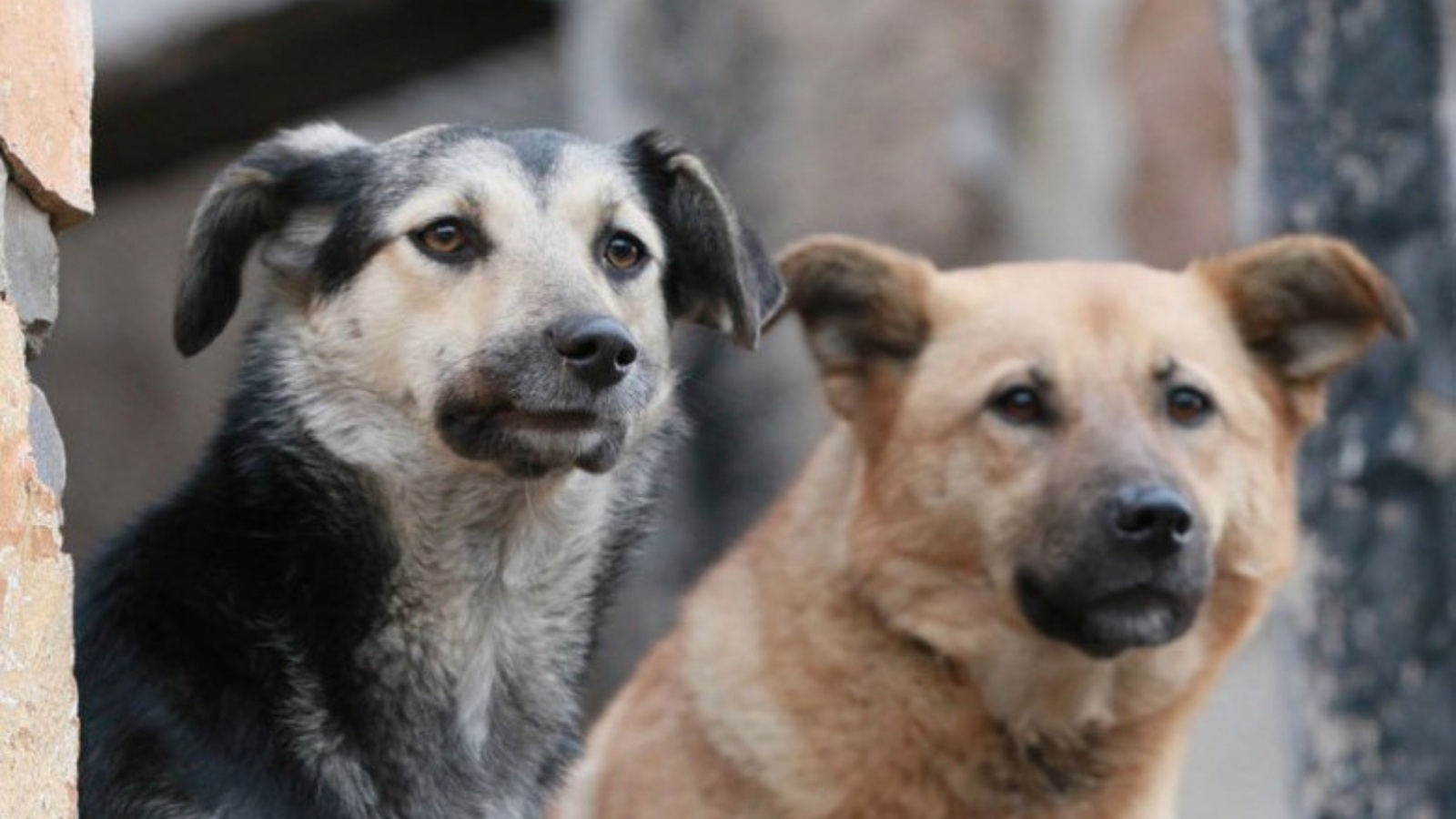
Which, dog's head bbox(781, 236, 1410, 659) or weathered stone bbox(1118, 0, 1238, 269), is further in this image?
weathered stone bbox(1118, 0, 1238, 269)

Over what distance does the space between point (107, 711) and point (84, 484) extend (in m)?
9.53

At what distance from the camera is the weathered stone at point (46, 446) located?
2916 millimetres

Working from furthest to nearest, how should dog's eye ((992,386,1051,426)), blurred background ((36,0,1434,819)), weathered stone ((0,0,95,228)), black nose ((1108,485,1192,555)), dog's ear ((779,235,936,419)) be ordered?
blurred background ((36,0,1434,819)) < dog's ear ((779,235,936,419)) < dog's eye ((992,386,1051,426)) < black nose ((1108,485,1192,555)) < weathered stone ((0,0,95,228))

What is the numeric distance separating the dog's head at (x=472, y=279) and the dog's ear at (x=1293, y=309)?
1.28m

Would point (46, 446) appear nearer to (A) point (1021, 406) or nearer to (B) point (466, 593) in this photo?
(B) point (466, 593)

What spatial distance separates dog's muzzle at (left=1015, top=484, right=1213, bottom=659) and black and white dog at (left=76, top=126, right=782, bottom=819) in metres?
0.76

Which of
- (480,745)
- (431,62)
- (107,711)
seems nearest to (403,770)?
(480,745)

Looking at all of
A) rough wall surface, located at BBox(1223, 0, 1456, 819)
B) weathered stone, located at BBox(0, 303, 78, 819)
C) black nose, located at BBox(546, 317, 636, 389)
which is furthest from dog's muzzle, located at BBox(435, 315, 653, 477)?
rough wall surface, located at BBox(1223, 0, 1456, 819)

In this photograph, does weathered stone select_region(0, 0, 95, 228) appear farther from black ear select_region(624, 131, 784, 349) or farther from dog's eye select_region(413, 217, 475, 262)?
black ear select_region(624, 131, 784, 349)

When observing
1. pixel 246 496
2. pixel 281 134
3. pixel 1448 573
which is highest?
pixel 281 134

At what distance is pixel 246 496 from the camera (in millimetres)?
3561

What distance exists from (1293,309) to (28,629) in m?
2.87

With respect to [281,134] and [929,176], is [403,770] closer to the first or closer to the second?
[281,134]

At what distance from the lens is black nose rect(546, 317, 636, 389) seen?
349 cm
